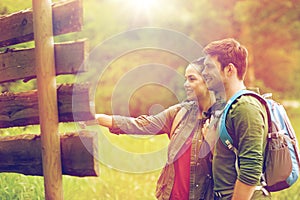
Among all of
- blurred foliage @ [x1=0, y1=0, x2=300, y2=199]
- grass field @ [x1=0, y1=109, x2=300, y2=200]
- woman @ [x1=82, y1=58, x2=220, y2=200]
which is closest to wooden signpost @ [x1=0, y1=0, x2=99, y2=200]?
woman @ [x1=82, y1=58, x2=220, y2=200]

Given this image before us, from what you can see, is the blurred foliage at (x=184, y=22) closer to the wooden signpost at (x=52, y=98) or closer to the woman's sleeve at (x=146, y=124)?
the woman's sleeve at (x=146, y=124)

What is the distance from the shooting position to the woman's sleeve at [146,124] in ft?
12.4

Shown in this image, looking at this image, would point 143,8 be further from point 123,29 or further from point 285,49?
point 285,49

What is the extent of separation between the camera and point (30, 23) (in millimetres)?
3348

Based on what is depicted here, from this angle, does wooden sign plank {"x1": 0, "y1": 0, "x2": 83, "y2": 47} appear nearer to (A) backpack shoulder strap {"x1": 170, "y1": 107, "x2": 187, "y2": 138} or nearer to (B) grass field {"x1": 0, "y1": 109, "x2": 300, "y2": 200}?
(A) backpack shoulder strap {"x1": 170, "y1": 107, "x2": 187, "y2": 138}

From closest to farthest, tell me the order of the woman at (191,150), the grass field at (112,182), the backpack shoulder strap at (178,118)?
the woman at (191,150), the backpack shoulder strap at (178,118), the grass field at (112,182)

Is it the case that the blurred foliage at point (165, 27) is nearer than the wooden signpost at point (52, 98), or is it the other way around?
the wooden signpost at point (52, 98)

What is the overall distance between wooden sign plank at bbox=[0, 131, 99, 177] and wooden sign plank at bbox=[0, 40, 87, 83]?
1.23 ft

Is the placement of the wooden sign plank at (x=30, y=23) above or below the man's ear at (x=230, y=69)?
above

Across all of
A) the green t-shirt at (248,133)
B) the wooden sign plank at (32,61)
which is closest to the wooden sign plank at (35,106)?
the wooden sign plank at (32,61)

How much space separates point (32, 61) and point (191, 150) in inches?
43.6

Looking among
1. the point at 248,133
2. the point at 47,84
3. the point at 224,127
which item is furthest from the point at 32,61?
the point at 248,133

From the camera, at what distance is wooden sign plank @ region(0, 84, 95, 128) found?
122 inches

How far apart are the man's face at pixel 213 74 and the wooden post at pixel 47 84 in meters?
0.90
